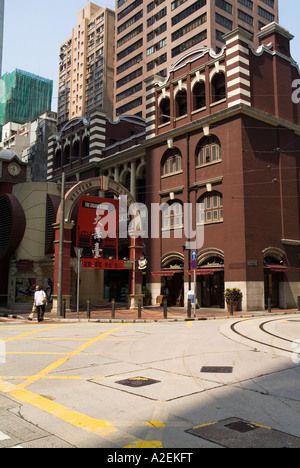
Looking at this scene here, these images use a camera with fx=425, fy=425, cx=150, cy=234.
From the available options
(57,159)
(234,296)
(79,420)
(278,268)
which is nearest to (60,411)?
(79,420)

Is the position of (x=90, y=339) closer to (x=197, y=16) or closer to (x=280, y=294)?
(x=280, y=294)

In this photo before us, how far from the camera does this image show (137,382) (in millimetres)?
7938

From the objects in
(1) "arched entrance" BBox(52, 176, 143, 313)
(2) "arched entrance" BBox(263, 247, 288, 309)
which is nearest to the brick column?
(1) "arched entrance" BBox(52, 176, 143, 313)

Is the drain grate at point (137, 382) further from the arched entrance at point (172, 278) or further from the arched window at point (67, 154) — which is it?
the arched window at point (67, 154)

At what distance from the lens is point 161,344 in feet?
41.4

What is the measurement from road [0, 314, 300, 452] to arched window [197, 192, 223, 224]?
63.5 feet

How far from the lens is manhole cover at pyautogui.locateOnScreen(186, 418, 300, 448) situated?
4801 mm

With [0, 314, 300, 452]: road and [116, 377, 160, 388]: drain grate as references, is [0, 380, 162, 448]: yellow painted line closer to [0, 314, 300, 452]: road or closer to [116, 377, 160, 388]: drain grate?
[0, 314, 300, 452]: road

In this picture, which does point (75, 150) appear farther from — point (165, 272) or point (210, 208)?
point (210, 208)

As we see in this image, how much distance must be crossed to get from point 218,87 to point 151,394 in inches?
1214
